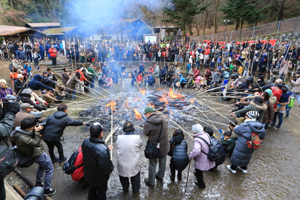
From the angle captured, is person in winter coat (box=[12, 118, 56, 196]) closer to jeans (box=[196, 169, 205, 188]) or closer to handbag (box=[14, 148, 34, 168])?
handbag (box=[14, 148, 34, 168])

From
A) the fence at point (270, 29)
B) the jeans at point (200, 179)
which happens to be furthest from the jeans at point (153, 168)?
the fence at point (270, 29)

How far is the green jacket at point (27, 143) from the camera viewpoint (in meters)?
3.18

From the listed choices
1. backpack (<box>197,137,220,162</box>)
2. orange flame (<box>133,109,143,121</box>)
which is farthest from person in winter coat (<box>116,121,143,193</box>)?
orange flame (<box>133,109,143,121</box>)

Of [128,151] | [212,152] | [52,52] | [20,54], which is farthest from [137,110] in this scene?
[20,54]

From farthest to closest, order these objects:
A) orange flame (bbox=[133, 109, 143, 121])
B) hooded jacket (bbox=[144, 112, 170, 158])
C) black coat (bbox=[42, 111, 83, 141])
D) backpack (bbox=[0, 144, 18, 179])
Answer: orange flame (bbox=[133, 109, 143, 121])
black coat (bbox=[42, 111, 83, 141])
hooded jacket (bbox=[144, 112, 170, 158])
backpack (bbox=[0, 144, 18, 179])

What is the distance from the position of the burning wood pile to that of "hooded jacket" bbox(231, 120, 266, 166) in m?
2.90

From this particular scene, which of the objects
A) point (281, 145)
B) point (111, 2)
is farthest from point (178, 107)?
point (111, 2)

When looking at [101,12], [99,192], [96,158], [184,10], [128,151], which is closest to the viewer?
[96,158]

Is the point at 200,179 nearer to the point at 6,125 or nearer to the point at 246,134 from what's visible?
the point at 246,134

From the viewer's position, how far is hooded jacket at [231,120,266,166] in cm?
395

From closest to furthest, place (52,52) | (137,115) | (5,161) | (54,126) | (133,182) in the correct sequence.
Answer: (5,161), (133,182), (54,126), (137,115), (52,52)

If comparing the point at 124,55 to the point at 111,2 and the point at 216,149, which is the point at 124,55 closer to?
the point at 111,2

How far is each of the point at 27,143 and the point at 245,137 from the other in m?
4.88

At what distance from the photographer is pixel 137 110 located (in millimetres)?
7672
